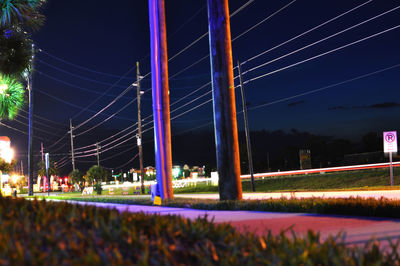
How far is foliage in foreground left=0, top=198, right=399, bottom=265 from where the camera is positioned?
3.60 metres

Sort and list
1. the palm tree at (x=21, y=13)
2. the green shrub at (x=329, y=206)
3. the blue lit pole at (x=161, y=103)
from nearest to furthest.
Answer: the green shrub at (x=329, y=206) → the palm tree at (x=21, y=13) → the blue lit pole at (x=161, y=103)

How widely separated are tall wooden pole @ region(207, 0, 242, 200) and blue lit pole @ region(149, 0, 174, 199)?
4.39 meters

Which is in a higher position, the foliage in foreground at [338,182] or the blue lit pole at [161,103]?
the blue lit pole at [161,103]

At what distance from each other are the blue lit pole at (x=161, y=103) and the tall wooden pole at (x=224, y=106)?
14.4 ft

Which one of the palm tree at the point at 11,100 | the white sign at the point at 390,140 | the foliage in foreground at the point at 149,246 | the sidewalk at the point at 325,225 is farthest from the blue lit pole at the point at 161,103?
the foliage in foreground at the point at 149,246

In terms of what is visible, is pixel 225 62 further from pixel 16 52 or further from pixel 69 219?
pixel 69 219

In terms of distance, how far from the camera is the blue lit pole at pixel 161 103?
17.0 metres

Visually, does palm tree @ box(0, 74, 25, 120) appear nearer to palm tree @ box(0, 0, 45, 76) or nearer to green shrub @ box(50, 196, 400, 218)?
palm tree @ box(0, 0, 45, 76)

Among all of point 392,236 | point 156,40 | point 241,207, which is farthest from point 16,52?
point 392,236

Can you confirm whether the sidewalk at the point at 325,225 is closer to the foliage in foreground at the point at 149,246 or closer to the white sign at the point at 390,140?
the foliage in foreground at the point at 149,246

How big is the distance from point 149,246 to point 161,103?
13412mm

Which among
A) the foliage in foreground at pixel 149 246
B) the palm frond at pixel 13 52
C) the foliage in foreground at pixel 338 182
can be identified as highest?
the palm frond at pixel 13 52

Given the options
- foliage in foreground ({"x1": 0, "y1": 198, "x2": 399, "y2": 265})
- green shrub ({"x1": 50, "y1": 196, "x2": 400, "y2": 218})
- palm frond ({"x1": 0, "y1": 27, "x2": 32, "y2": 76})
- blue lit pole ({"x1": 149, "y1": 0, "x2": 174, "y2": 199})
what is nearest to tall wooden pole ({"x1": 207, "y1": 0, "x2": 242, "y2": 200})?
green shrub ({"x1": 50, "y1": 196, "x2": 400, "y2": 218})

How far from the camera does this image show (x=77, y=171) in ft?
265
